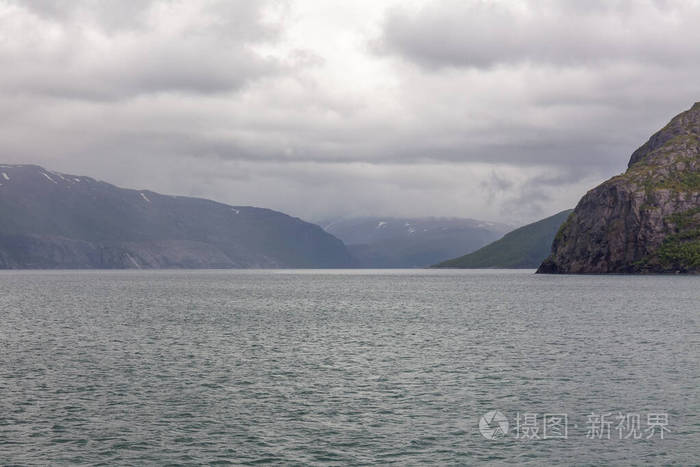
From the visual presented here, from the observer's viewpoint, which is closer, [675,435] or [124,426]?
[675,435]

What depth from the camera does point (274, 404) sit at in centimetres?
5259

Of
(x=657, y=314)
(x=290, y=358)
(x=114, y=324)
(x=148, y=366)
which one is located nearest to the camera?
(x=148, y=366)

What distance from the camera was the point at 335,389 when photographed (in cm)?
5806

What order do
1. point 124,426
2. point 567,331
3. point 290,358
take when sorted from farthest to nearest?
1. point 567,331
2. point 290,358
3. point 124,426

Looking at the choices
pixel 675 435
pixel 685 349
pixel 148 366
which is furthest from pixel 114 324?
pixel 675 435

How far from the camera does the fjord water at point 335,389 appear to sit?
1593 inches

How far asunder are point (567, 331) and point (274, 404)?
205 ft

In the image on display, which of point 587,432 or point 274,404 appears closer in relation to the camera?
point 587,432

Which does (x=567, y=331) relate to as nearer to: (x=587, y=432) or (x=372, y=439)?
(x=587, y=432)

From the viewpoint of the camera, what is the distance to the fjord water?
133ft

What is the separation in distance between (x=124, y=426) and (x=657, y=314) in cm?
11063

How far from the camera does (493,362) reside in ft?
236

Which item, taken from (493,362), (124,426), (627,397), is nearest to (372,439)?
(124,426)

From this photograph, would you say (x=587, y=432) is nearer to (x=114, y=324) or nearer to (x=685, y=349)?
(x=685, y=349)
